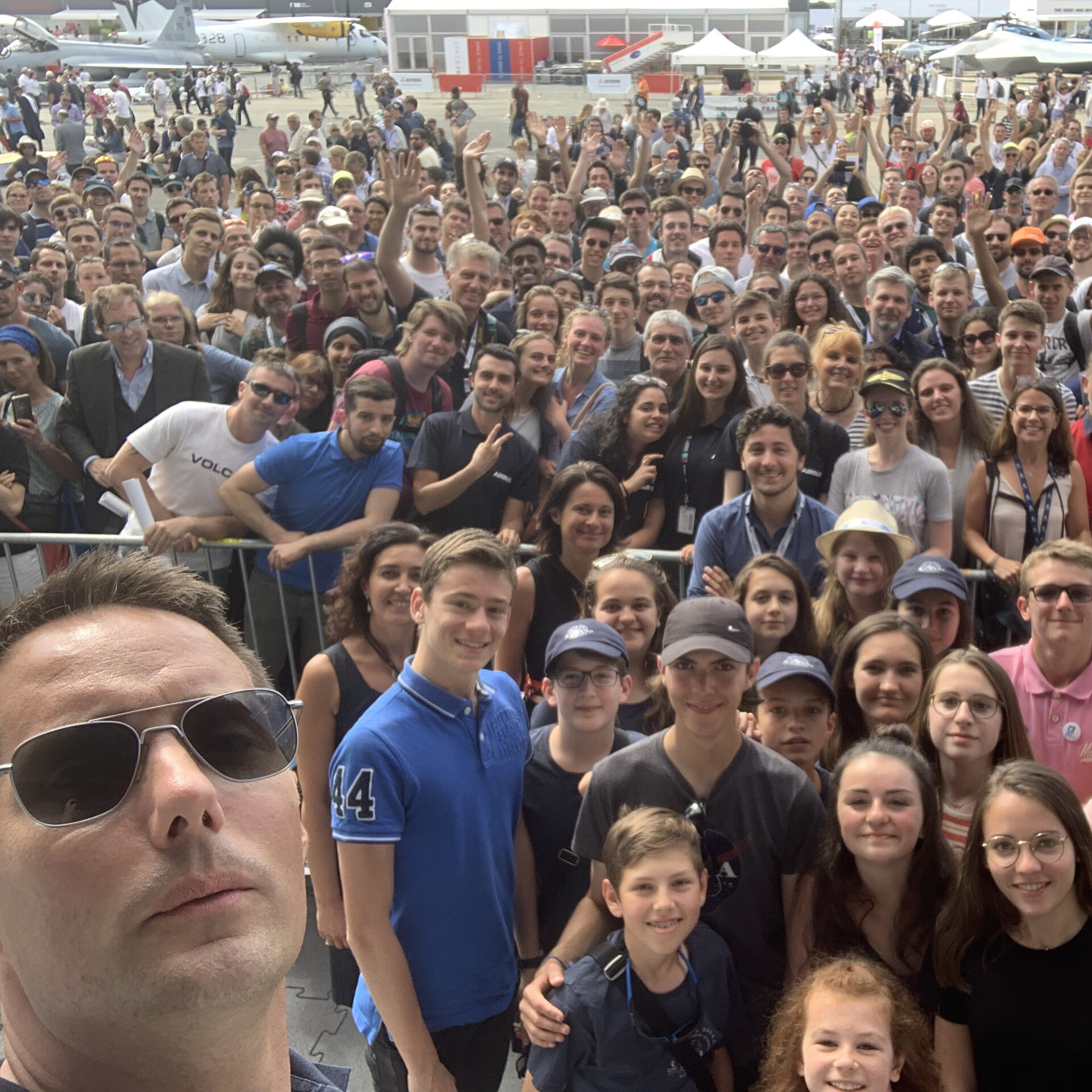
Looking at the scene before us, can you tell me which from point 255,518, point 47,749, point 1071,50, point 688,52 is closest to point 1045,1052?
point 47,749

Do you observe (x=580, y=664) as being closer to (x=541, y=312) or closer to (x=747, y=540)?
(x=747, y=540)

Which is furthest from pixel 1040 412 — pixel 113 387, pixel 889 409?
pixel 113 387

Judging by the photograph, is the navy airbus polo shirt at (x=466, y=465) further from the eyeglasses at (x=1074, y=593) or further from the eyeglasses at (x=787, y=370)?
the eyeglasses at (x=1074, y=593)

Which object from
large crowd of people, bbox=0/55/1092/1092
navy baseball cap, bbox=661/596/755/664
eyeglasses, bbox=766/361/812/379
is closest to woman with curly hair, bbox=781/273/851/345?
large crowd of people, bbox=0/55/1092/1092

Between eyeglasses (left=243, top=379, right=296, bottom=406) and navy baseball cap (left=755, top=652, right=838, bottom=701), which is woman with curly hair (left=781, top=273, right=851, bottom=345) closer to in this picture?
eyeglasses (left=243, top=379, right=296, bottom=406)

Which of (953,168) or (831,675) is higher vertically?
(953,168)

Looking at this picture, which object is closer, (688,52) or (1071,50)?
(688,52)

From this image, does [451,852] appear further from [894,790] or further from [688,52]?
[688,52]
